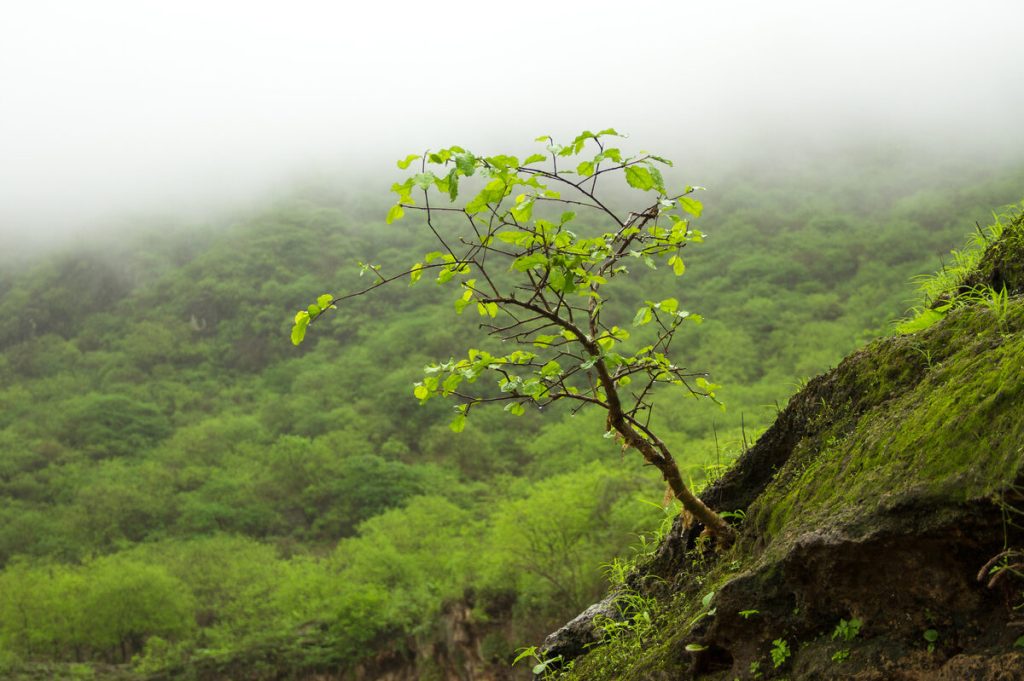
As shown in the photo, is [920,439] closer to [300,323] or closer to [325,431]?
[300,323]

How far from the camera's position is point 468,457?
56.4 m

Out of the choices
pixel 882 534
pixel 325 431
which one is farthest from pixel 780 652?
pixel 325 431

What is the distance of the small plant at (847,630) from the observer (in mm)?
2982

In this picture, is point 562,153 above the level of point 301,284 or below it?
below

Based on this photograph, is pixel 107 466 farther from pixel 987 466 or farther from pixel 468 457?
pixel 987 466

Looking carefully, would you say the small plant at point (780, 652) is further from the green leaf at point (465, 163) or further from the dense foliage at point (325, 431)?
the green leaf at point (465, 163)

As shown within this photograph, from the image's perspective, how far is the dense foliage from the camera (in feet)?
104

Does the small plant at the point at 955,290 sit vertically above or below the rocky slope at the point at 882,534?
above

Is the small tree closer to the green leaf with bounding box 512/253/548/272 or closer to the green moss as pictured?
the green leaf with bounding box 512/253/548/272

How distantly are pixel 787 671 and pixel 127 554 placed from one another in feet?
158

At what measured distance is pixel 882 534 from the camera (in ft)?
9.37

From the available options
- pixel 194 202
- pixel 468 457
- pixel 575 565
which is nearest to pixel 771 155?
pixel 468 457

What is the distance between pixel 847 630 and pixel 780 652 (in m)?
0.32

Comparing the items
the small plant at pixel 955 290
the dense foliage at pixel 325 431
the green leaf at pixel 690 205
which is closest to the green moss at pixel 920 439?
the small plant at pixel 955 290
